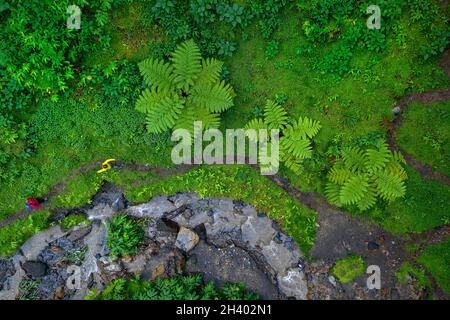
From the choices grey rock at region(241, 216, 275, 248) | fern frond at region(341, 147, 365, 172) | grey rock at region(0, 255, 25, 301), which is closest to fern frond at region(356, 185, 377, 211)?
fern frond at region(341, 147, 365, 172)

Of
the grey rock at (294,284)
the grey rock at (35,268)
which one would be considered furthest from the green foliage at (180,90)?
the grey rock at (35,268)

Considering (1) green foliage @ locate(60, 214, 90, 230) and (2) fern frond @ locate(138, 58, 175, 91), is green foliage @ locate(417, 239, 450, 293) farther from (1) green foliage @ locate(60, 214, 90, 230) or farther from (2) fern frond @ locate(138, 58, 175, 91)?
(1) green foliage @ locate(60, 214, 90, 230)

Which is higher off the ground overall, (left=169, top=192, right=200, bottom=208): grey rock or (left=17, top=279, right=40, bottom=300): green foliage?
(left=169, top=192, right=200, bottom=208): grey rock

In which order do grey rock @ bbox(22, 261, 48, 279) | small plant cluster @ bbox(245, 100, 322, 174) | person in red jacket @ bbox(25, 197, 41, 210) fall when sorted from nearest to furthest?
1. small plant cluster @ bbox(245, 100, 322, 174)
2. person in red jacket @ bbox(25, 197, 41, 210)
3. grey rock @ bbox(22, 261, 48, 279)

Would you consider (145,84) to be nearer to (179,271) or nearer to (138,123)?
(138,123)

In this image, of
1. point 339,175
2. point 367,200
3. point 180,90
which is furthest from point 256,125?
point 367,200

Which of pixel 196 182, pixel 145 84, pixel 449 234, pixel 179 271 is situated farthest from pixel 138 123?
pixel 449 234

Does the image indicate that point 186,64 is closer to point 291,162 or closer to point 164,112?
point 164,112
